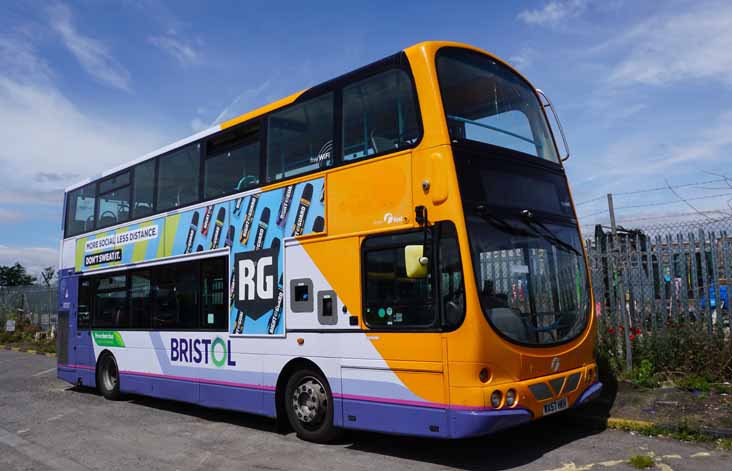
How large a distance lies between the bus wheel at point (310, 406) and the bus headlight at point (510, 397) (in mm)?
2212

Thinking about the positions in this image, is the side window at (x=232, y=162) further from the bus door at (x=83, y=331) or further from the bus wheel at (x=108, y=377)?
the bus door at (x=83, y=331)

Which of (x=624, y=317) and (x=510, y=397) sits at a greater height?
(x=624, y=317)

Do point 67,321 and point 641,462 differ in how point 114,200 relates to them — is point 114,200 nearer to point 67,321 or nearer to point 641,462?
point 67,321

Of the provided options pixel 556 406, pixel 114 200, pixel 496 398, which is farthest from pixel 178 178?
pixel 556 406

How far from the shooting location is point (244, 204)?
9.17 metres

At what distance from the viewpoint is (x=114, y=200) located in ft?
41.2

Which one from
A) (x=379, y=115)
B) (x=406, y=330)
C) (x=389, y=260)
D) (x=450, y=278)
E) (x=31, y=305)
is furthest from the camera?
(x=31, y=305)

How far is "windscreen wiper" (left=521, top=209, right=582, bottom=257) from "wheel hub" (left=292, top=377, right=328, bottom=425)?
314cm

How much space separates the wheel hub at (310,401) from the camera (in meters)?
7.73

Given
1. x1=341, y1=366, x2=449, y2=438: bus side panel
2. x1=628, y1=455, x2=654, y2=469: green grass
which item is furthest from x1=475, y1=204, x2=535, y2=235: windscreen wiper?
x1=628, y1=455, x2=654, y2=469: green grass

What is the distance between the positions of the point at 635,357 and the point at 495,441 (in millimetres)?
3441

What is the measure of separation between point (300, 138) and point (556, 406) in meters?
4.53

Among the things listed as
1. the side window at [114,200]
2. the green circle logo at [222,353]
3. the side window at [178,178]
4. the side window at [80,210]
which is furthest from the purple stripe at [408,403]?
the side window at [80,210]

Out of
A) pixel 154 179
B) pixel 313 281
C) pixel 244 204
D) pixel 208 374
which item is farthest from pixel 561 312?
pixel 154 179
